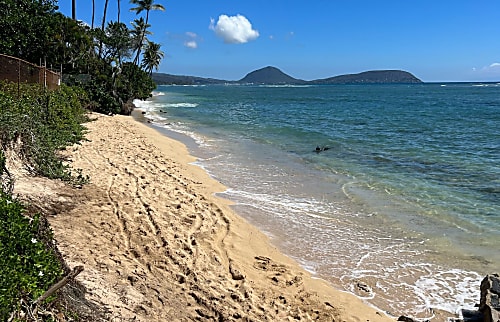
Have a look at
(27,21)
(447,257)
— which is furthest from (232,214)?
(27,21)

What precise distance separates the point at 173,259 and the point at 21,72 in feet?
39.4

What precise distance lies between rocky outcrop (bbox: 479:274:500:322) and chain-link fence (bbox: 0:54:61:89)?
13.0 metres

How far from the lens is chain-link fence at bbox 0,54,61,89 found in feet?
45.7

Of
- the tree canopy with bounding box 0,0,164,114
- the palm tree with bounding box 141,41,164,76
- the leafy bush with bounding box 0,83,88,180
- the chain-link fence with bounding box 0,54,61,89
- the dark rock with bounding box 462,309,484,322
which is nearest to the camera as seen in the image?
the dark rock with bounding box 462,309,484,322

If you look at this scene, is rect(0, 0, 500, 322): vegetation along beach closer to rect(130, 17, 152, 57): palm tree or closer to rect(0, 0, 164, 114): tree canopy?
rect(0, 0, 164, 114): tree canopy

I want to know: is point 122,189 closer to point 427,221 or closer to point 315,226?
point 315,226

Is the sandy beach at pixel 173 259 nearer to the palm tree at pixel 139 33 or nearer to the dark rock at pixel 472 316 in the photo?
the dark rock at pixel 472 316

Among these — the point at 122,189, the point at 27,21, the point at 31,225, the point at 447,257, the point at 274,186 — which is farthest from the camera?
the point at 27,21

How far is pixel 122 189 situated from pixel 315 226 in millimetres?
4365

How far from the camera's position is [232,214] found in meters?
9.57

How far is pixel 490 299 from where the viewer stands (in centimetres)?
582

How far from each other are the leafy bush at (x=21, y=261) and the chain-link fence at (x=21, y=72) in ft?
32.3

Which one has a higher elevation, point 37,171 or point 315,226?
point 37,171

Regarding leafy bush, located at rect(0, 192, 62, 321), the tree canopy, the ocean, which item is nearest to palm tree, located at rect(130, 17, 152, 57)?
the tree canopy
